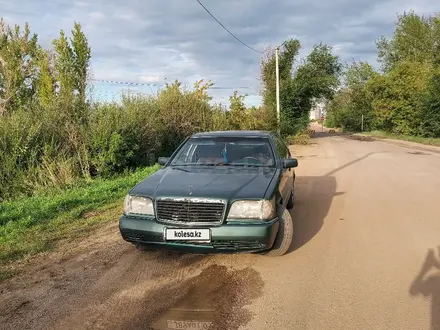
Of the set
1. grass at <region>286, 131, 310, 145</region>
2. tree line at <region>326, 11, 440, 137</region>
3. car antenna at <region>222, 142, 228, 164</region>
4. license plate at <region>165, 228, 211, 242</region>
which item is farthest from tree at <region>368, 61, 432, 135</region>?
license plate at <region>165, 228, 211, 242</region>

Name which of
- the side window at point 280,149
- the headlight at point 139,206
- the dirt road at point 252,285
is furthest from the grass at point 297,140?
the headlight at point 139,206

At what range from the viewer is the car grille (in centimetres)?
415

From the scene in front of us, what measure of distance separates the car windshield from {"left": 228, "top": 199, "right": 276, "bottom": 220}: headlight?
4.38ft

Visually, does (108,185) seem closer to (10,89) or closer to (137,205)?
(137,205)

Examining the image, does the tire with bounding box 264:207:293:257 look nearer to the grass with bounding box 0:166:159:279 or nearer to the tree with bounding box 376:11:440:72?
the grass with bounding box 0:166:159:279

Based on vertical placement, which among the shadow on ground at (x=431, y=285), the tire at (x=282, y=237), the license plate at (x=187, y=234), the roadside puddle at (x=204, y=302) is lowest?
the shadow on ground at (x=431, y=285)

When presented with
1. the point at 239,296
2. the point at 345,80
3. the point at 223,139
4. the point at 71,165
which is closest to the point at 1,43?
the point at 71,165

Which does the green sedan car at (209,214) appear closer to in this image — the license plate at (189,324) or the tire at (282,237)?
the tire at (282,237)

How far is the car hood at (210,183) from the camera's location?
424 centimetres

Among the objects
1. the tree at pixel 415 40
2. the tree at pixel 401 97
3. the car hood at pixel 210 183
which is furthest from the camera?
the tree at pixel 415 40

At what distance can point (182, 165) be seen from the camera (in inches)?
219

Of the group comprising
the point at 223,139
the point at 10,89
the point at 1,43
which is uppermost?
the point at 1,43

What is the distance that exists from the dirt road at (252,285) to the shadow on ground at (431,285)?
13mm

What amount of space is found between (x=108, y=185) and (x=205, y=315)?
25.1ft
